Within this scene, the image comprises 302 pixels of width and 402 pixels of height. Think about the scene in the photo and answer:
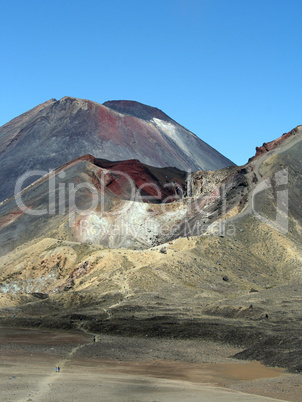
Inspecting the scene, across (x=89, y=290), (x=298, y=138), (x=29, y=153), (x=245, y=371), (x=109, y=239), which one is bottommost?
(x=245, y=371)

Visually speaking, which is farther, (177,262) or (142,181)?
(142,181)

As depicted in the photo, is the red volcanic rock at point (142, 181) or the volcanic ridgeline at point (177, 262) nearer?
the volcanic ridgeline at point (177, 262)

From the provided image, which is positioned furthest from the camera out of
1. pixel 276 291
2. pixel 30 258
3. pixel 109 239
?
pixel 109 239

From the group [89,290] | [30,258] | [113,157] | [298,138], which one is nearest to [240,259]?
[89,290]

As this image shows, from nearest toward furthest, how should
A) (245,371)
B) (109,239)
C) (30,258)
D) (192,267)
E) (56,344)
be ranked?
(245,371) < (56,344) < (192,267) < (30,258) < (109,239)

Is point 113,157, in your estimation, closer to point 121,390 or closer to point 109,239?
point 109,239

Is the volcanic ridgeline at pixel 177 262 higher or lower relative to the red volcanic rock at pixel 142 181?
lower

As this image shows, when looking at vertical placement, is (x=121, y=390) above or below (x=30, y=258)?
below

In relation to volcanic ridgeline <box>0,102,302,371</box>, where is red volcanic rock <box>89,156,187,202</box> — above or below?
above

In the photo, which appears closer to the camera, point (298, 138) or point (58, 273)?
point (58, 273)

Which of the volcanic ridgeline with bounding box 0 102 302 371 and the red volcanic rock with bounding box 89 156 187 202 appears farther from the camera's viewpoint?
the red volcanic rock with bounding box 89 156 187 202

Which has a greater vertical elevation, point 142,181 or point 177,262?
point 142,181
